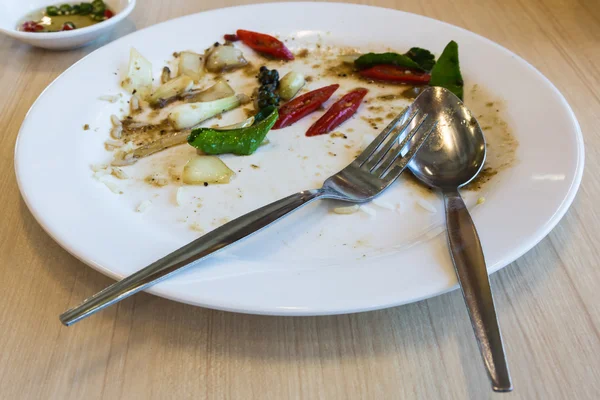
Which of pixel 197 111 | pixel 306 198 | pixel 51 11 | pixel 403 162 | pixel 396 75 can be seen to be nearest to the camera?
pixel 306 198

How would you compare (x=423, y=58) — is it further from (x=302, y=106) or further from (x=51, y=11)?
(x=51, y=11)

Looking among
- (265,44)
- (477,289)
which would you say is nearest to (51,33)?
(265,44)

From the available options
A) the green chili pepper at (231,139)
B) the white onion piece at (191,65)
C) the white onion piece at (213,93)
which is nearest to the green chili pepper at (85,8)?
the white onion piece at (191,65)

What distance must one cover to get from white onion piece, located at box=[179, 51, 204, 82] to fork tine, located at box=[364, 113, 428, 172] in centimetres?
56

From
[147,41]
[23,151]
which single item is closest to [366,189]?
[23,151]

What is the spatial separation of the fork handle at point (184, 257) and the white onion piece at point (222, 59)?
2.01 feet

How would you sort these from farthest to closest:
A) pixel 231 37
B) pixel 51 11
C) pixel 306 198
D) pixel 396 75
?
pixel 51 11
pixel 231 37
pixel 396 75
pixel 306 198

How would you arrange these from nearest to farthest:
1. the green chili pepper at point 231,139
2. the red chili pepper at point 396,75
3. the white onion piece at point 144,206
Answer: the white onion piece at point 144,206 → the green chili pepper at point 231,139 → the red chili pepper at point 396,75

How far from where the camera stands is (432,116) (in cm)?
98

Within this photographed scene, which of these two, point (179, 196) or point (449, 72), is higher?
Answer: point (449, 72)

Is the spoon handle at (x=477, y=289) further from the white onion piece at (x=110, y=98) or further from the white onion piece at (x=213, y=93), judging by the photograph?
the white onion piece at (x=110, y=98)

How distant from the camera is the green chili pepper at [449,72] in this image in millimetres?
1134

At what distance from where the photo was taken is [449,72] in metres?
1.15

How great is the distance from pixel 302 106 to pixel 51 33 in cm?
71
